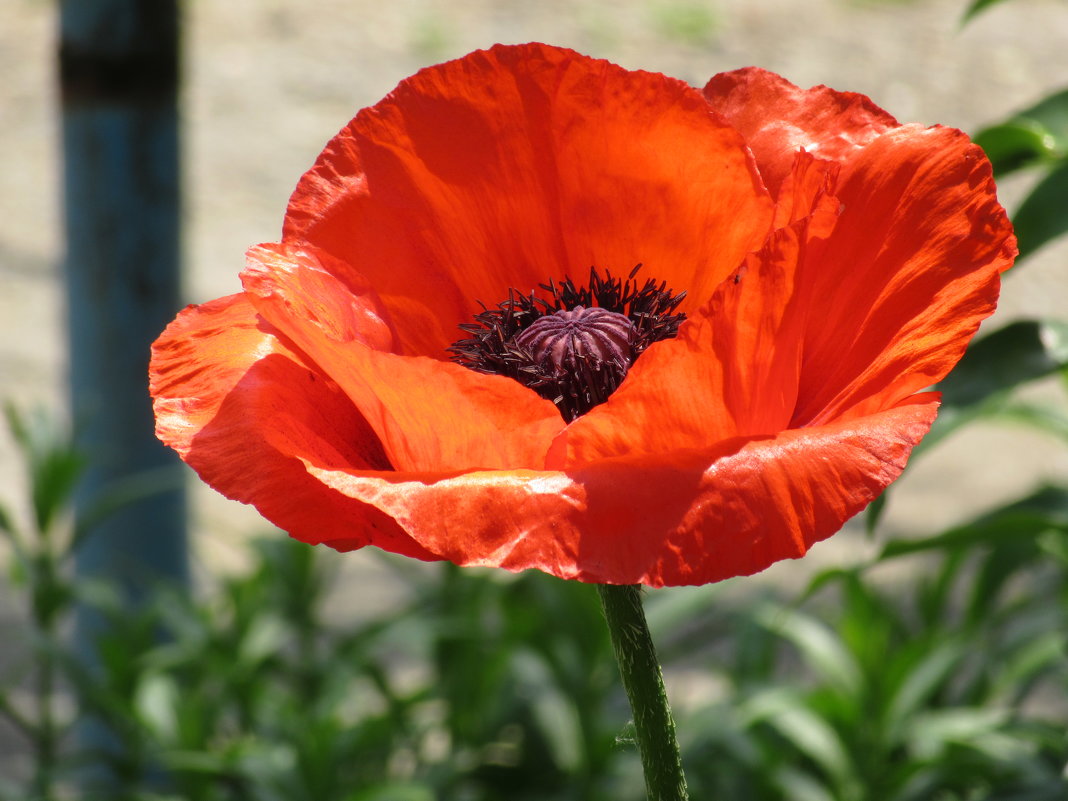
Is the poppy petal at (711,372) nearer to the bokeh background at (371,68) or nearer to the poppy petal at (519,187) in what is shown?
the poppy petal at (519,187)

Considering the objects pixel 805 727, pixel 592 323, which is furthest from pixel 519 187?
pixel 805 727

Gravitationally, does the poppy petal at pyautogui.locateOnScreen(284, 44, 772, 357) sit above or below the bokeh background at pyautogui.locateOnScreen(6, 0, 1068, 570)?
below

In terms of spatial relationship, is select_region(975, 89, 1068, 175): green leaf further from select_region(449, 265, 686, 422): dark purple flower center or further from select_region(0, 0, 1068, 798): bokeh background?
select_region(0, 0, 1068, 798): bokeh background

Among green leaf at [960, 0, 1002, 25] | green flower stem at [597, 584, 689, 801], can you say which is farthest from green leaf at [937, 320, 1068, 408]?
green flower stem at [597, 584, 689, 801]

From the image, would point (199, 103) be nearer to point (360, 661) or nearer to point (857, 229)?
point (360, 661)

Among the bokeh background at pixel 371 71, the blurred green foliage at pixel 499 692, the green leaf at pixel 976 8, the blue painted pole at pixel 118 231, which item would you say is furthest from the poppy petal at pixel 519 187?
the bokeh background at pixel 371 71

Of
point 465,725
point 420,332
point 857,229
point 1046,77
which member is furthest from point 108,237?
point 1046,77
